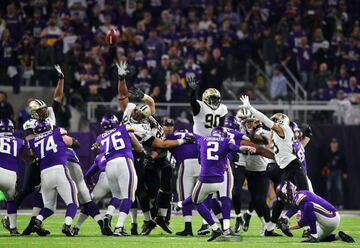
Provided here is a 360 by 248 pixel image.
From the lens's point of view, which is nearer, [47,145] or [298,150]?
[47,145]

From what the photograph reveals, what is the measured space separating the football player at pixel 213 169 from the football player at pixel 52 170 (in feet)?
5.80

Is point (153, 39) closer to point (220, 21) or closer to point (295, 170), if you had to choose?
point (220, 21)

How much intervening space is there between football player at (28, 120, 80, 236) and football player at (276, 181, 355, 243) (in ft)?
9.98

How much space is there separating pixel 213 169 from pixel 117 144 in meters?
1.48

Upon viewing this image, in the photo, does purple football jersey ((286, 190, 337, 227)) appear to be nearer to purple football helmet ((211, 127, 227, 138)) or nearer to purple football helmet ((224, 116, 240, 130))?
purple football helmet ((211, 127, 227, 138))

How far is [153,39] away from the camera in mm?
26500

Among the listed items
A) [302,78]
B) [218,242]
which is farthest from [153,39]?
[218,242]

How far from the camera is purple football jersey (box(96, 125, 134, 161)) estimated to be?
51.5ft

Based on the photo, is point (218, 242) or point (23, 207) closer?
point (218, 242)

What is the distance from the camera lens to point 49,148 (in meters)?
15.3

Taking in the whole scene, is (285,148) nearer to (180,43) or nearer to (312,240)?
(312,240)

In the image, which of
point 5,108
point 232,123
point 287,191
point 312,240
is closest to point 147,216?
point 232,123

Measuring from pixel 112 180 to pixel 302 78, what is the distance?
12226 millimetres

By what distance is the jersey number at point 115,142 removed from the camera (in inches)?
618
